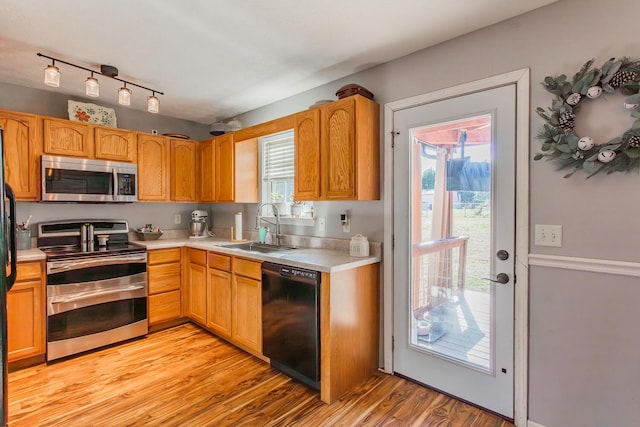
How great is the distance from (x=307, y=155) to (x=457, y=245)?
1.42 meters

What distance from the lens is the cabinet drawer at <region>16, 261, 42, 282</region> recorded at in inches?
103

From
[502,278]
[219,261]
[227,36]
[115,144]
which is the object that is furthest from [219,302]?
[502,278]

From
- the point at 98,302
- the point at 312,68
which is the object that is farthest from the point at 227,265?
the point at 312,68

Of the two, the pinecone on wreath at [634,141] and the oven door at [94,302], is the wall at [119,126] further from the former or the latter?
the pinecone on wreath at [634,141]

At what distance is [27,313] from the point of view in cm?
266

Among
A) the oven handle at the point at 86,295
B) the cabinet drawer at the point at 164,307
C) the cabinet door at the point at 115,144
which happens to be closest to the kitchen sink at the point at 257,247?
the cabinet drawer at the point at 164,307

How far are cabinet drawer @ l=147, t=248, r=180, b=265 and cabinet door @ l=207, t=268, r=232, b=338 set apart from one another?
1.94 feet

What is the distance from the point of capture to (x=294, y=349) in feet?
7.84

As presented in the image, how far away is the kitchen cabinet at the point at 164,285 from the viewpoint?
3.37 m

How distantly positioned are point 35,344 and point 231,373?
173 centimetres

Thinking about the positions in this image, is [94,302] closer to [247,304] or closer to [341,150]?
[247,304]

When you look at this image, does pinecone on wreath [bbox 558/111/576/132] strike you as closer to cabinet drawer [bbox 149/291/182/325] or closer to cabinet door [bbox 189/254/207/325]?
cabinet door [bbox 189/254/207/325]

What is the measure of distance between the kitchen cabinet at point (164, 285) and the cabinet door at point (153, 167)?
72cm

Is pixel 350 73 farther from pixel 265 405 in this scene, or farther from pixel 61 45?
pixel 265 405
